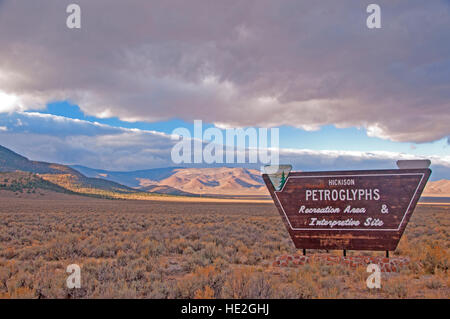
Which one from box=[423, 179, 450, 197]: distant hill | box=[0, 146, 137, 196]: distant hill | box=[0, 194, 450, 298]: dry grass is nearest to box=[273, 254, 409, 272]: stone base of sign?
box=[0, 194, 450, 298]: dry grass

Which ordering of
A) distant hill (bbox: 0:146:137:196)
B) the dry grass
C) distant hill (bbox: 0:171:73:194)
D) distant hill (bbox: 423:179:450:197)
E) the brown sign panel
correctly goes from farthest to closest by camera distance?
distant hill (bbox: 423:179:450:197)
distant hill (bbox: 0:146:137:196)
distant hill (bbox: 0:171:73:194)
the brown sign panel
the dry grass

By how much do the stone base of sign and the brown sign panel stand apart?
1.37 ft

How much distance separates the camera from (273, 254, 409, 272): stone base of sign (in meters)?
9.90

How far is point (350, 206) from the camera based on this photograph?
403 inches

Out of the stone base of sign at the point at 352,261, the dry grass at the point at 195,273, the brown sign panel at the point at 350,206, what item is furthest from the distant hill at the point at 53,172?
the brown sign panel at the point at 350,206

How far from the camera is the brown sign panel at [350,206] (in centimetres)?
983

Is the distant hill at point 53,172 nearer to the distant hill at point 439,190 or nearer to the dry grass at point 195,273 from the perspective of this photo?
the dry grass at point 195,273

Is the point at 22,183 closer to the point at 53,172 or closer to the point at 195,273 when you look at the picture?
the point at 53,172

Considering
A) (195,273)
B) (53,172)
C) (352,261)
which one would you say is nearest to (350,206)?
(352,261)

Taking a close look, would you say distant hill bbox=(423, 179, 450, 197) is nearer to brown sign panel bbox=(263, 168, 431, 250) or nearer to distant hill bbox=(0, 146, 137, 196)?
distant hill bbox=(0, 146, 137, 196)
